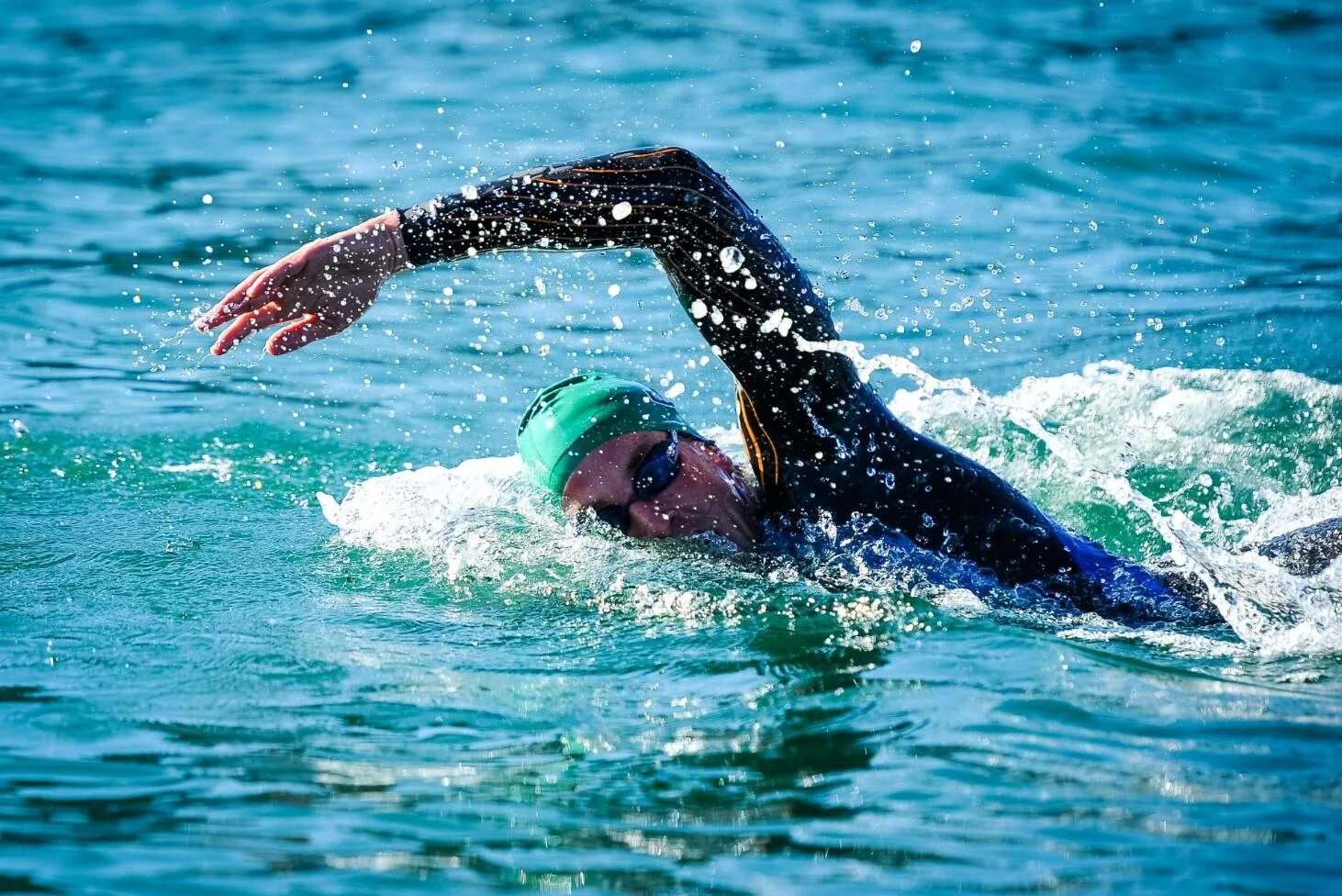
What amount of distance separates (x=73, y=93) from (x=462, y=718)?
8865mm

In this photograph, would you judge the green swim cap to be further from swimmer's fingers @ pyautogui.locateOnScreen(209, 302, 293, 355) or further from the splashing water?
swimmer's fingers @ pyautogui.locateOnScreen(209, 302, 293, 355)

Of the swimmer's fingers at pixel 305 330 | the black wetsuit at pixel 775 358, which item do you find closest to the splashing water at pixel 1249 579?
the black wetsuit at pixel 775 358

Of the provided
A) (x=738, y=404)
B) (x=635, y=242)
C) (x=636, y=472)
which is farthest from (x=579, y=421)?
(x=635, y=242)

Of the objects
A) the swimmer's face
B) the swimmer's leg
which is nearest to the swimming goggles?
the swimmer's face

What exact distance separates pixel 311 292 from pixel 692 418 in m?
3.39

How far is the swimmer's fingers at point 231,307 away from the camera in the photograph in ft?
9.92

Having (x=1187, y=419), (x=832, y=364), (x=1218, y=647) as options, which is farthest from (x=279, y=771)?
(x=1187, y=419)

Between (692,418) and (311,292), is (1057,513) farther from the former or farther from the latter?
(311,292)

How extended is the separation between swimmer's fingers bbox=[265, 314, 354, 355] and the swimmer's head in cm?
77

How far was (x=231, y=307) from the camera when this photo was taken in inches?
121

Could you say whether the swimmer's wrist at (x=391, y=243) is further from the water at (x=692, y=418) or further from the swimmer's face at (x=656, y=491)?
the water at (x=692, y=418)

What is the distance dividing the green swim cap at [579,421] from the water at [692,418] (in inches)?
9.8

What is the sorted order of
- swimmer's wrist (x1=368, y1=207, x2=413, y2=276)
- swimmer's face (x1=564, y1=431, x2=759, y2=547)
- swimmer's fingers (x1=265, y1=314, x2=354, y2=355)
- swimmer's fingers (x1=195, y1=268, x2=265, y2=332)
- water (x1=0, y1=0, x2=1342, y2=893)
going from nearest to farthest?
water (x1=0, y1=0, x2=1342, y2=893) < swimmer's fingers (x1=195, y1=268, x2=265, y2=332) < swimmer's fingers (x1=265, y1=314, x2=354, y2=355) < swimmer's wrist (x1=368, y1=207, x2=413, y2=276) < swimmer's face (x1=564, y1=431, x2=759, y2=547)

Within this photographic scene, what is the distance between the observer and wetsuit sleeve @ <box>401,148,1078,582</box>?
3.38 meters
